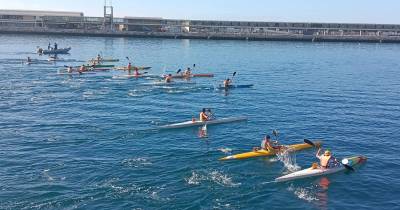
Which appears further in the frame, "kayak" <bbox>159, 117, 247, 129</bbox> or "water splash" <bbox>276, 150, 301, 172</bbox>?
"kayak" <bbox>159, 117, 247, 129</bbox>

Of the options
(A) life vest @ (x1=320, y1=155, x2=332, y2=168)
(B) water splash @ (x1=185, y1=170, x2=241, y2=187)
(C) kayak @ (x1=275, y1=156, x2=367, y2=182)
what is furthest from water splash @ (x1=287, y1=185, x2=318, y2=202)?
(B) water splash @ (x1=185, y1=170, x2=241, y2=187)

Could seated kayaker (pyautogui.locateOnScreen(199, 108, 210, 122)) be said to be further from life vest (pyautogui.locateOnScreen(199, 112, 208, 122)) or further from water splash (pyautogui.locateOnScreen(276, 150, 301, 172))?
water splash (pyautogui.locateOnScreen(276, 150, 301, 172))

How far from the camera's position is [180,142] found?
41.9 metres

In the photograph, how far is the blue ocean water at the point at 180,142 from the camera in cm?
2967

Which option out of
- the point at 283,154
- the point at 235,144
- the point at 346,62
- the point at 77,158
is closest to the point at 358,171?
the point at 283,154

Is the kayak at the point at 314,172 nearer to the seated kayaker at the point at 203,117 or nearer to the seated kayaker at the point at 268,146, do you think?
the seated kayaker at the point at 268,146

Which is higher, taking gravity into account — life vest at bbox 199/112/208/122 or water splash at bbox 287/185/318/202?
life vest at bbox 199/112/208/122

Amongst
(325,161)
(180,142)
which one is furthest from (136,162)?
(325,161)

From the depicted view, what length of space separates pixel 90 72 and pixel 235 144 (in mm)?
49897

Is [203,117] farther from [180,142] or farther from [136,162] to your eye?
[136,162]

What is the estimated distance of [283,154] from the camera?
37906 mm

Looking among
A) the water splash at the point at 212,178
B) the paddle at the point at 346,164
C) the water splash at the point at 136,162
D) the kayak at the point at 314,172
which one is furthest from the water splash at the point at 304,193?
the water splash at the point at 136,162

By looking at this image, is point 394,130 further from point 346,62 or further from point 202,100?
point 346,62

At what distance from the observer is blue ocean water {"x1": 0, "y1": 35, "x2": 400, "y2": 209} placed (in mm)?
29672
